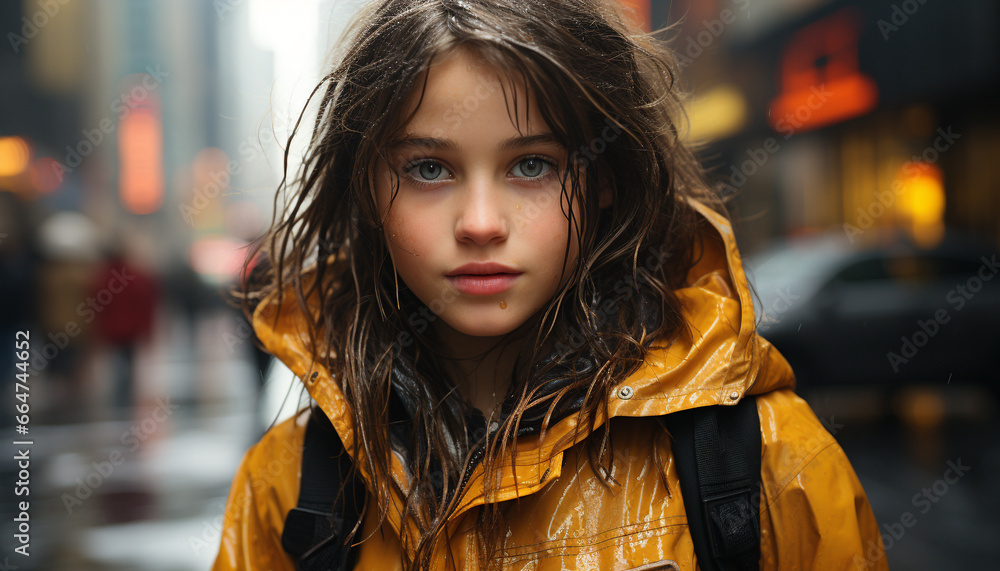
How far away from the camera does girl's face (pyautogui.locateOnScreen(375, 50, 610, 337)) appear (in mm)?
1318

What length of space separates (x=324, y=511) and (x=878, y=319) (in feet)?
22.7

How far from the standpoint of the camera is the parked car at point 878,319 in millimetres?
6895

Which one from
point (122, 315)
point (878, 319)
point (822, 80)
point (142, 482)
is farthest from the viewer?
point (822, 80)

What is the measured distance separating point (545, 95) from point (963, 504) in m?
5.05

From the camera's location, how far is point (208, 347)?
55.6 ft

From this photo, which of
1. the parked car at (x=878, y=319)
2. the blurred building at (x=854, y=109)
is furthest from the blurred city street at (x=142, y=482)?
the blurred building at (x=854, y=109)

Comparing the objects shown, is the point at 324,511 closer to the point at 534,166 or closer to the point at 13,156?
the point at 534,166

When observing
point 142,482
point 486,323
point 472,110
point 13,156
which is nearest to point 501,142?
point 472,110

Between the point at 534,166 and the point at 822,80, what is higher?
the point at 822,80

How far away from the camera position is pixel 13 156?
1552cm

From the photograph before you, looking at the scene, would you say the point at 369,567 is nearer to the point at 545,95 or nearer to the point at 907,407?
the point at 545,95

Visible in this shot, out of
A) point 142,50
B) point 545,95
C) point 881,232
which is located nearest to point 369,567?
point 545,95

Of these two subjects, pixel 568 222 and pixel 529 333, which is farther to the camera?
pixel 529 333

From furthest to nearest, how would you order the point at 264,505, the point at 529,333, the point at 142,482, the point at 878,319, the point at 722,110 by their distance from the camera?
the point at 722,110 → the point at 878,319 → the point at 142,482 → the point at 264,505 → the point at 529,333
